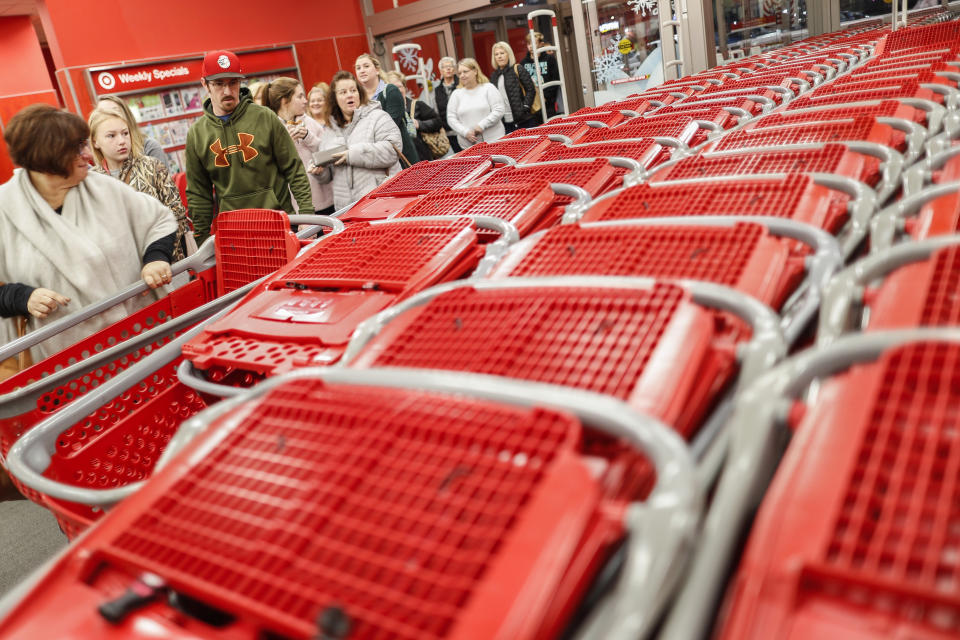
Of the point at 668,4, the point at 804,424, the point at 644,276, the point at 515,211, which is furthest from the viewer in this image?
the point at 668,4

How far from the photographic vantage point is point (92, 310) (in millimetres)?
2555

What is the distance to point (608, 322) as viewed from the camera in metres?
1.25

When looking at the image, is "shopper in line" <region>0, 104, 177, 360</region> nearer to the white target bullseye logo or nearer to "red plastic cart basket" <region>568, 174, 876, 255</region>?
"red plastic cart basket" <region>568, 174, 876, 255</region>

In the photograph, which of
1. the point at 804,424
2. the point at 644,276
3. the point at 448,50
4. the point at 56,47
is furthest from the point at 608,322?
the point at 448,50

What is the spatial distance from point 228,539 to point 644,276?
0.96m

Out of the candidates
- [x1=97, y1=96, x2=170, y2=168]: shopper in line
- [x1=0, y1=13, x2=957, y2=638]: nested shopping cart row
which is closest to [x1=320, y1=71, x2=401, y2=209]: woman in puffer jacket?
[x1=97, y1=96, x2=170, y2=168]: shopper in line

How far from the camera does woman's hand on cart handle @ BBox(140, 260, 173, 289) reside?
8.85 ft

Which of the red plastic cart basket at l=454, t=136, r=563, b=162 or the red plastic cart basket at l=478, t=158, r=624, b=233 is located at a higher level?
the red plastic cart basket at l=454, t=136, r=563, b=162

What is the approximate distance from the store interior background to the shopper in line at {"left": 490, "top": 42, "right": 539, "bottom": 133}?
1905mm

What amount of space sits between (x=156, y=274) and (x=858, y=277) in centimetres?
244

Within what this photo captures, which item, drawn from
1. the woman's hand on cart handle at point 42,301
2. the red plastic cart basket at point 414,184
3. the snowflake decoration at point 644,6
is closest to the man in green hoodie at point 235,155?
the red plastic cart basket at point 414,184

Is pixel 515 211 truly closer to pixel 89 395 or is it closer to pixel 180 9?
pixel 89 395

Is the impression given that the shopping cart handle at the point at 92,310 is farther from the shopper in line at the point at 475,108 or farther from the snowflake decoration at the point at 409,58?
the snowflake decoration at the point at 409,58

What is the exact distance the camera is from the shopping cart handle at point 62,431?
54.2 inches
